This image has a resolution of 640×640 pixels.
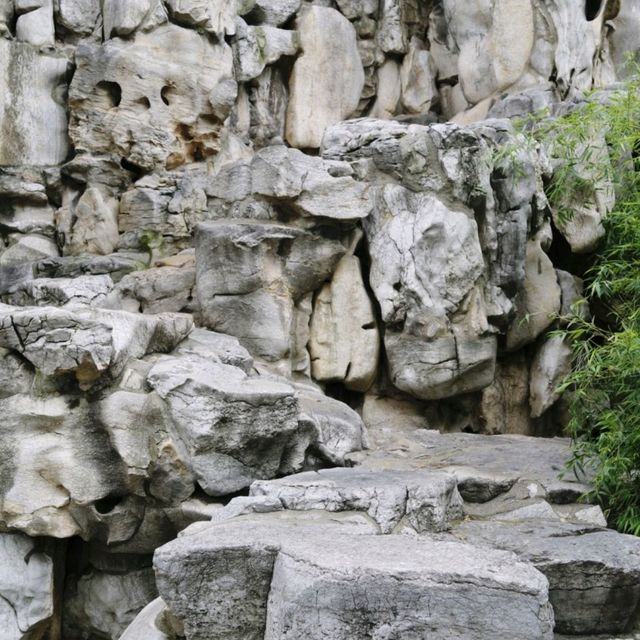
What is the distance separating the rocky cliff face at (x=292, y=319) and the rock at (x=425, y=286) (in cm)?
2

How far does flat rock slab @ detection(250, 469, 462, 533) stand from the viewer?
Result: 5.22 metres

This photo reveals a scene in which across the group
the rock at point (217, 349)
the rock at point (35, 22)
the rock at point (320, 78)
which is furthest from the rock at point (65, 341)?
the rock at point (320, 78)

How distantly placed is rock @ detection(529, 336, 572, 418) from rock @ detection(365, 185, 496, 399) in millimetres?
1245

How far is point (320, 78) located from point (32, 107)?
13.1ft

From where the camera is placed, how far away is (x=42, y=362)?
6094 mm

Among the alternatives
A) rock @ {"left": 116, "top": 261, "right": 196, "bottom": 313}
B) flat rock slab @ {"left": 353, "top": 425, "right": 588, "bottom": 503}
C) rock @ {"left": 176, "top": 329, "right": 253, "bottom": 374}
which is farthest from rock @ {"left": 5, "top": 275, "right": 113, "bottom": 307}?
flat rock slab @ {"left": 353, "top": 425, "right": 588, "bottom": 503}

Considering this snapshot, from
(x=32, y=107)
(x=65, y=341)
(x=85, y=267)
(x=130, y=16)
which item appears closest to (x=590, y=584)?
(x=65, y=341)

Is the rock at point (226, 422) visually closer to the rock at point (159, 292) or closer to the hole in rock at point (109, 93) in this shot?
the rock at point (159, 292)

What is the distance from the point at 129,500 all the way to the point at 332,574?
2949mm

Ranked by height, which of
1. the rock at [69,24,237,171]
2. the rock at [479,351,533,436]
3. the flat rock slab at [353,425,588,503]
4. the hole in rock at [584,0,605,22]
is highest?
the hole in rock at [584,0,605,22]

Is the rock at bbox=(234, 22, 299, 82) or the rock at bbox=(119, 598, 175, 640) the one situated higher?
the rock at bbox=(234, 22, 299, 82)

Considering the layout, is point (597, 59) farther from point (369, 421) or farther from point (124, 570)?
point (124, 570)

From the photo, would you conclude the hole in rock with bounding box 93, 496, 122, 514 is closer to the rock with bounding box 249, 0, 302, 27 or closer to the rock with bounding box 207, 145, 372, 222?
the rock with bounding box 207, 145, 372, 222

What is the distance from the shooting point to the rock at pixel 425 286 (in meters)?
8.92
